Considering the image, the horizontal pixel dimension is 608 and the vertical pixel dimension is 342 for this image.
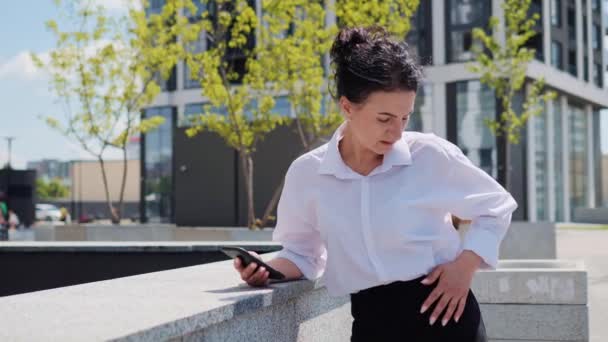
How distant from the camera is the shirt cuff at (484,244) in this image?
2.42m

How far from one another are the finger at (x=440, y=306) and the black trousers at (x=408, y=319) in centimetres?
5

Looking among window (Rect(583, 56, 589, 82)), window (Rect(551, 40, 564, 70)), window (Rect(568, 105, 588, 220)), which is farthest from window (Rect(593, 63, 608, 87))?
window (Rect(551, 40, 564, 70))

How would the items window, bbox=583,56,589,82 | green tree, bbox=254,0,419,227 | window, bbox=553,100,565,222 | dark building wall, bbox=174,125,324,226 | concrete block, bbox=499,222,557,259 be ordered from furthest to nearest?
window, bbox=583,56,589,82 → window, bbox=553,100,565,222 → dark building wall, bbox=174,125,324,226 → green tree, bbox=254,0,419,227 → concrete block, bbox=499,222,557,259

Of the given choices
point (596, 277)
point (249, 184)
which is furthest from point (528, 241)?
point (249, 184)

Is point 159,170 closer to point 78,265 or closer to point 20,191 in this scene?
point 20,191

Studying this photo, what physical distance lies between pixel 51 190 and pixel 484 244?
120 m

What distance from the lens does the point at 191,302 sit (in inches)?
98.7

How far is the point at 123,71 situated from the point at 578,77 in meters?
33.5

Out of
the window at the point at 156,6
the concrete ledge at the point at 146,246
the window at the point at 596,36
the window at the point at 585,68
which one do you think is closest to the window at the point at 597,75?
the window at the point at 596,36

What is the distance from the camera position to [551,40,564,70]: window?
4378 centimetres

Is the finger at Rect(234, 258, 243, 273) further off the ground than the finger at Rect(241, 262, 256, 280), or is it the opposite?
the finger at Rect(234, 258, 243, 273)

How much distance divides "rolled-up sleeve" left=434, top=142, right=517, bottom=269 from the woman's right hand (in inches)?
30.7

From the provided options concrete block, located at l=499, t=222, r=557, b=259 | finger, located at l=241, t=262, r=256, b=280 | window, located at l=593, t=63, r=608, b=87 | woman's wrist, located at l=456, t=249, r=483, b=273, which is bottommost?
concrete block, located at l=499, t=222, r=557, b=259

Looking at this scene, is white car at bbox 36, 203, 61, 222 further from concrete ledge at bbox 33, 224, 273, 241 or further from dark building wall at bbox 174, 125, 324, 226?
concrete ledge at bbox 33, 224, 273, 241
